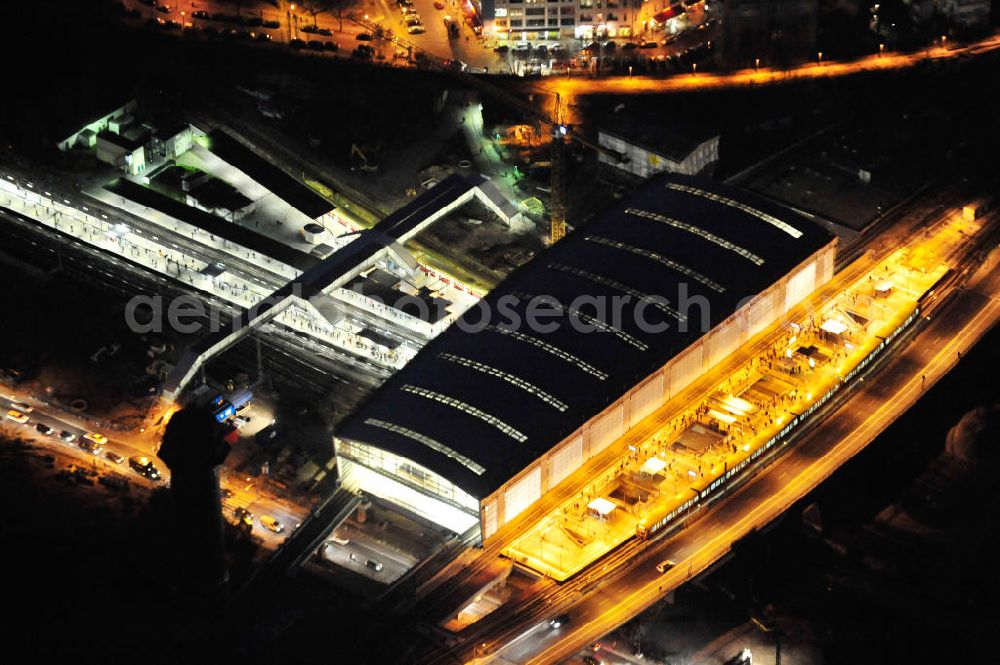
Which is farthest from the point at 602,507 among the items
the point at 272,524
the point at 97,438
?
the point at 97,438

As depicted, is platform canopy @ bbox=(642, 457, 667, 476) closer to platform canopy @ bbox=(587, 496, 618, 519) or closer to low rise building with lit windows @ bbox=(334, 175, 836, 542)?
low rise building with lit windows @ bbox=(334, 175, 836, 542)

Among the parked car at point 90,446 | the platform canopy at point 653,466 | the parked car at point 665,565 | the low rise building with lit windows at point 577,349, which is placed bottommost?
the parked car at point 665,565

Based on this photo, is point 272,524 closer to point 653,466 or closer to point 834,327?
point 653,466

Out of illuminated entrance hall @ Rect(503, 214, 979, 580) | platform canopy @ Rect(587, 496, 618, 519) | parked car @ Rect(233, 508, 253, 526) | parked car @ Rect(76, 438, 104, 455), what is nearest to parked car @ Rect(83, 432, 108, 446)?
parked car @ Rect(76, 438, 104, 455)

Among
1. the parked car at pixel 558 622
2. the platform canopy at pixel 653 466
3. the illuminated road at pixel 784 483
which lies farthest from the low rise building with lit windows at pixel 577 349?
the illuminated road at pixel 784 483

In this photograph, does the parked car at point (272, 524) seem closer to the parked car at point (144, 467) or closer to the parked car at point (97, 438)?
the parked car at point (144, 467)

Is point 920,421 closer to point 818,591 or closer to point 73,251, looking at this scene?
point 818,591
